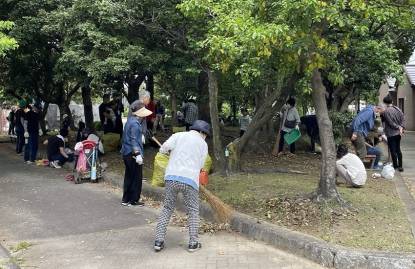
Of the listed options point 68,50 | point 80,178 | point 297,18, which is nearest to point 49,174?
point 80,178

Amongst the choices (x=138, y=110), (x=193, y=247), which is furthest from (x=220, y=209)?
(x=138, y=110)

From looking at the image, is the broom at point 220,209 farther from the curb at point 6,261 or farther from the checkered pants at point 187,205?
the curb at point 6,261

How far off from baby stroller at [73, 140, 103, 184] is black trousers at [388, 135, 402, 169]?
6.19 m

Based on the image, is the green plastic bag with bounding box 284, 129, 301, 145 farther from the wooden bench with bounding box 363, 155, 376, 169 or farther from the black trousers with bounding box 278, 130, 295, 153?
the wooden bench with bounding box 363, 155, 376, 169

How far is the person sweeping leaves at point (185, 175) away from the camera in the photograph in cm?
616

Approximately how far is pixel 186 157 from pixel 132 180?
2.81 meters

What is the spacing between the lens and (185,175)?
6.14 m

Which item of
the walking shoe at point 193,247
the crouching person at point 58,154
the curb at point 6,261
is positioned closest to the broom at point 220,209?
the walking shoe at point 193,247

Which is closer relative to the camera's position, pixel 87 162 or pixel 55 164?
pixel 87 162

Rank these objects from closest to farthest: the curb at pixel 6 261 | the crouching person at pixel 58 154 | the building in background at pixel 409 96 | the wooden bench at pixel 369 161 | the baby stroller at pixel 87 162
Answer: the curb at pixel 6 261, the baby stroller at pixel 87 162, the wooden bench at pixel 369 161, the crouching person at pixel 58 154, the building in background at pixel 409 96

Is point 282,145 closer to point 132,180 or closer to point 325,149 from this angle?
point 132,180

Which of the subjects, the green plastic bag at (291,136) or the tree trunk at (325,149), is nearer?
the tree trunk at (325,149)

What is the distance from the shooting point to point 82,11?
1056 centimetres

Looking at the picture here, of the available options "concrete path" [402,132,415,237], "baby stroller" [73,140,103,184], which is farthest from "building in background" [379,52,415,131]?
"baby stroller" [73,140,103,184]
